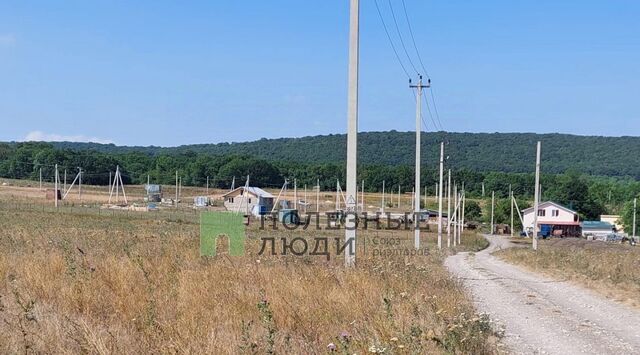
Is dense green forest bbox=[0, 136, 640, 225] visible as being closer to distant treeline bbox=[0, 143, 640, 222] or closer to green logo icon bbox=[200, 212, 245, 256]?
distant treeline bbox=[0, 143, 640, 222]

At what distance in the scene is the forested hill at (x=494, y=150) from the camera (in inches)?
4936

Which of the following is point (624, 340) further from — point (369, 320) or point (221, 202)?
point (221, 202)

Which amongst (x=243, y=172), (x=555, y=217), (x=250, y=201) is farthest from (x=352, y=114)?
(x=555, y=217)

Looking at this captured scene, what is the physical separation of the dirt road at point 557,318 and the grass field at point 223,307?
0.69 metres

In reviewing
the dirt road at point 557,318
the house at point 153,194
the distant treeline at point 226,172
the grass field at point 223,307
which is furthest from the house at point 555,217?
the grass field at point 223,307

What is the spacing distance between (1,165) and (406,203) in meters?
68.9

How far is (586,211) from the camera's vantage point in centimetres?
11888

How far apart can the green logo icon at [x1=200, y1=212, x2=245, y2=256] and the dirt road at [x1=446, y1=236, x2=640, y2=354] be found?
218 inches

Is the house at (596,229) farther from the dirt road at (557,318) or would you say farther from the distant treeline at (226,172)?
the dirt road at (557,318)

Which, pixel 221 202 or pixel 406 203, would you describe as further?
pixel 406 203

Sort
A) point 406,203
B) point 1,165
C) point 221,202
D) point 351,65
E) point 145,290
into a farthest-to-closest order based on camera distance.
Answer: point 406,203 < point 1,165 < point 221,202 < point 351,65 < point 145,290

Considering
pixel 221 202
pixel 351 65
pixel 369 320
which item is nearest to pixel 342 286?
pixel 369 320

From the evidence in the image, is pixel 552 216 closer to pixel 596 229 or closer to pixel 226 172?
pixel 596 229

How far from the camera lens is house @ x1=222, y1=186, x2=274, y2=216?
236ft
